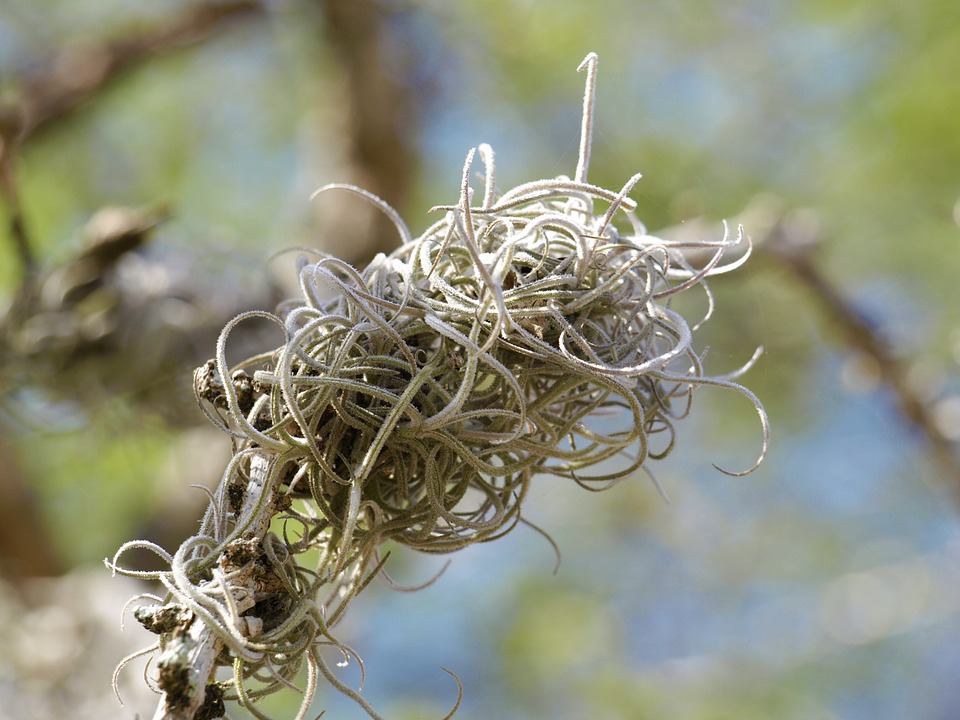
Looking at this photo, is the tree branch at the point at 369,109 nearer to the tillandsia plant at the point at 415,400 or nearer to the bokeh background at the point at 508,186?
the bokeh background at the point at 508,186

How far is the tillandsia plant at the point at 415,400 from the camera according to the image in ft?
1.21

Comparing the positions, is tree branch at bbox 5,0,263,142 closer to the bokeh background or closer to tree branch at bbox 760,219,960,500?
the bokeh background

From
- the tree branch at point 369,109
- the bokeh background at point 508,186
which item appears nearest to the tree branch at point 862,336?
the bokeh background at point 508,186

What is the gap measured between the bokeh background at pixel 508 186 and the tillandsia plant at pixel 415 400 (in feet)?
0.85

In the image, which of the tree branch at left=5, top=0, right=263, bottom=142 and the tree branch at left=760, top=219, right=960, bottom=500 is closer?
the tree branch at left=760, top=219, right=960, bottom=500

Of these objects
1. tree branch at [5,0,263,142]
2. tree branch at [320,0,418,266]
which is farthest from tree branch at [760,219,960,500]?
tree branch at [5,0,263,142]

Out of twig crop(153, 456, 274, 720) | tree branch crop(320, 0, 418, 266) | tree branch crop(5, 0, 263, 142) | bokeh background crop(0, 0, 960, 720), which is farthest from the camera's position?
tree branch crop(320, 0, 418, 266)

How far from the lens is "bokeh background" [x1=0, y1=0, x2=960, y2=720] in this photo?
38.0 inches

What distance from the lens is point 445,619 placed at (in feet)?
10.7

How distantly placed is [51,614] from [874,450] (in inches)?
98.4

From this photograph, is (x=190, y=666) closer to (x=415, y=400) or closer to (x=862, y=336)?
(x=415, y=400)

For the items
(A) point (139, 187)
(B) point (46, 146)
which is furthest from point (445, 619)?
(B) point (46, 146)

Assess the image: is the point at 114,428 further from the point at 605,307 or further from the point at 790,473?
the point at 790,473

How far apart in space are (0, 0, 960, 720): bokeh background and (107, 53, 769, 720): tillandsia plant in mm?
259
